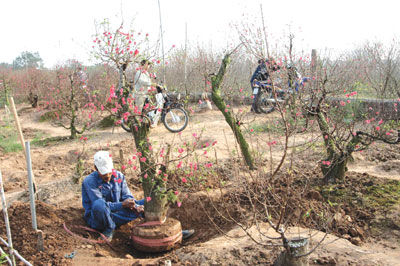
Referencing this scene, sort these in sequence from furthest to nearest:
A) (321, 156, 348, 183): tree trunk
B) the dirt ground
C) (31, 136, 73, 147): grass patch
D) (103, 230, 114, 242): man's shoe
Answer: (31, 136, 73, 147): grass patch, (321, 156, 348, 183): tree trunk, (103, 230, 114, 242): man's shoe, the dirt ground

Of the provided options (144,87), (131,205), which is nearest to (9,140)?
(144,87)

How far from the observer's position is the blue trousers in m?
3.35

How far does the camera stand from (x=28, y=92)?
15.3 meters

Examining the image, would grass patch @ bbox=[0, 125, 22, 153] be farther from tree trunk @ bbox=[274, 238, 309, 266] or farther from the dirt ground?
tree trunk @ bbox=[274, 238, 309, 266]

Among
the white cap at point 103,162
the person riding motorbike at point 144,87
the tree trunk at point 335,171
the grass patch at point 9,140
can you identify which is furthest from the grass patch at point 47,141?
the tree trunk at point 335,171

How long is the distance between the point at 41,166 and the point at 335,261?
5600 millimetres

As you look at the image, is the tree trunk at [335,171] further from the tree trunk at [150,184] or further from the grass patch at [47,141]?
the grass patch at [47,141]

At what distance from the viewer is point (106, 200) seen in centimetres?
360

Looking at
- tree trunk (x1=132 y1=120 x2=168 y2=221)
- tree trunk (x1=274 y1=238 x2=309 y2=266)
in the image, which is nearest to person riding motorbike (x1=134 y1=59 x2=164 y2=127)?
tree trunk (x1=132 y1=120 x2=168 y2=221)

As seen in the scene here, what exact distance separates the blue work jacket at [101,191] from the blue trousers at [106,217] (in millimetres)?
87

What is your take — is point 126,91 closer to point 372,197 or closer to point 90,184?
point 90,184

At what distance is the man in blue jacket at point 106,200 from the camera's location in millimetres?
3357

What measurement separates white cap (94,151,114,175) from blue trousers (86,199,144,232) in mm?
322

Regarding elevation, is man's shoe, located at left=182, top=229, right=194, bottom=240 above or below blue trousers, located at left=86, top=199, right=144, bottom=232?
below
